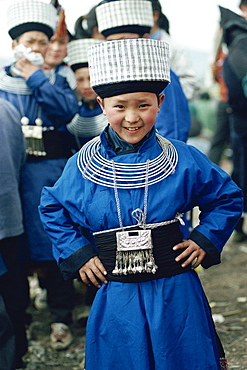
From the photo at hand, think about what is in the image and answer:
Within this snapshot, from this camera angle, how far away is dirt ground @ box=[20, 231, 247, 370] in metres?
3.48

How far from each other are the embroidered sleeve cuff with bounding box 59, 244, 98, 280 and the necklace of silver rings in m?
0.31

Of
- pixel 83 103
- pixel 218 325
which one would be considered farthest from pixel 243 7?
pixel 218 325

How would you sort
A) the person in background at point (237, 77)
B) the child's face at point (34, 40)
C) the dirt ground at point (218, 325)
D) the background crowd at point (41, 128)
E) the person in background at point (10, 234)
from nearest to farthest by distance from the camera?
1. the person in background at point (10, 234)
2. the background crowd at point (41, 128)
3. the dirt ground at point (218, 325)
4. the child's face at point (34, 40)
5. the person in background at point (237, 77)

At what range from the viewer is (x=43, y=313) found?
4.42 metres

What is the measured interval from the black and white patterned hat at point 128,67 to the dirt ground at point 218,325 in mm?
1892

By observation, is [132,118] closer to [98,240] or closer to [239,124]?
[98,240]

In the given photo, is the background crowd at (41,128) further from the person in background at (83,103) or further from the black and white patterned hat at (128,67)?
the black and white patterned hat at (128,67)

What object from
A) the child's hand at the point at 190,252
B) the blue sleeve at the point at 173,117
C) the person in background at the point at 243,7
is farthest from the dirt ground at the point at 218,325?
the person in background at the point at 243,7

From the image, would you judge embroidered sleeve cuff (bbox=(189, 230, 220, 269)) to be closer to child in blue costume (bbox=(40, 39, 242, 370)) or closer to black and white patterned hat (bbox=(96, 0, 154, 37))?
child in blue costume (bbox=(40, 39, 242, 370))

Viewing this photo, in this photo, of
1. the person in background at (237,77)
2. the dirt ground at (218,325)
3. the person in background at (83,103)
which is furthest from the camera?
the person in background at (237,77)

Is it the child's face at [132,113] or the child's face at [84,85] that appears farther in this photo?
the child's face at [84,85]

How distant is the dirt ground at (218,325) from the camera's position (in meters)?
3.48

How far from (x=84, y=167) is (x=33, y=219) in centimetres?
131

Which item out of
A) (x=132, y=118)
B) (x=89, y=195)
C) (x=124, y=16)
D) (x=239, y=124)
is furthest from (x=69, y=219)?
(x=239, y=124)
